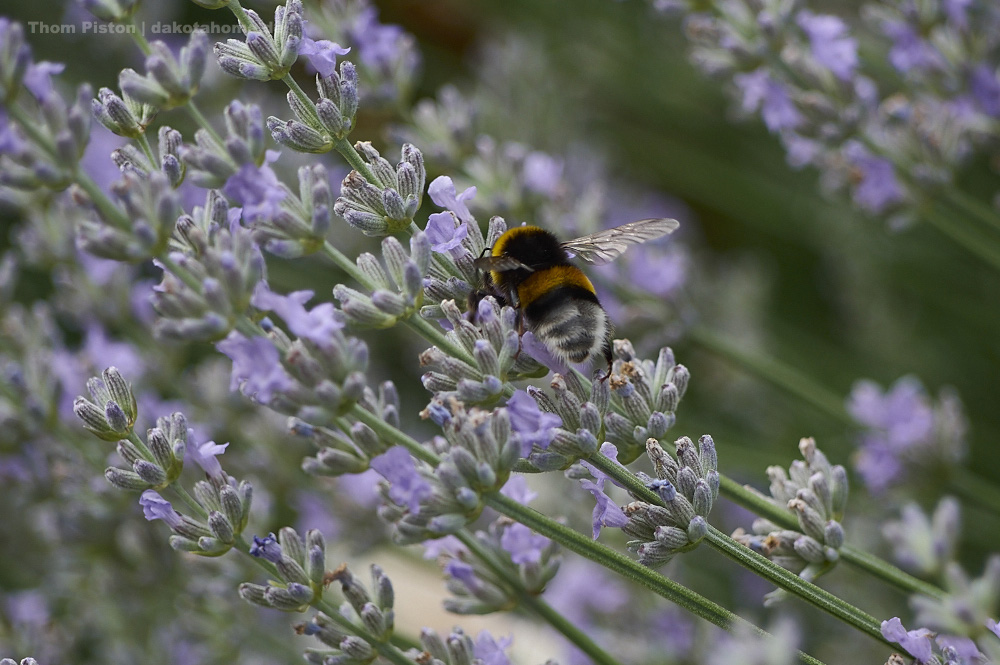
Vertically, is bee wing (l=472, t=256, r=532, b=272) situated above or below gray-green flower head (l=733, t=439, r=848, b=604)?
above

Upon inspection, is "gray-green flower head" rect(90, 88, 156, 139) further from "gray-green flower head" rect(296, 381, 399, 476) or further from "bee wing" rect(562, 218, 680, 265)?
"bee wing" rect(562, 218, 680, 265)

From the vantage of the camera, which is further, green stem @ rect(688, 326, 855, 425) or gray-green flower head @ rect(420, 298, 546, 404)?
green stem @ rect(688, 326, 855, 425)

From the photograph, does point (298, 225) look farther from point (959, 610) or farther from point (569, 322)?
point (959, 610)

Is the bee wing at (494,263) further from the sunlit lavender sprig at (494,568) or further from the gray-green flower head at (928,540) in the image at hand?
the gray-green flower head at (928,540)

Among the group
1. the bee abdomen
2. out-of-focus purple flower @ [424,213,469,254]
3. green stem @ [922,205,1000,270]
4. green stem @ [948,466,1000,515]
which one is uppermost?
out-of-focus purple flower @ [424,213,469,254]

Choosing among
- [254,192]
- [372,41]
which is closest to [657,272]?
[372,41]

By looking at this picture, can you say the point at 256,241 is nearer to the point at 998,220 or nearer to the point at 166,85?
the point at 166,85

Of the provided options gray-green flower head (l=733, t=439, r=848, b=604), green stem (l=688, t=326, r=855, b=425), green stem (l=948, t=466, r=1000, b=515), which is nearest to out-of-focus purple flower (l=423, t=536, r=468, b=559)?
gray-green flower head (l=733, t=439, r=848, b=604)
